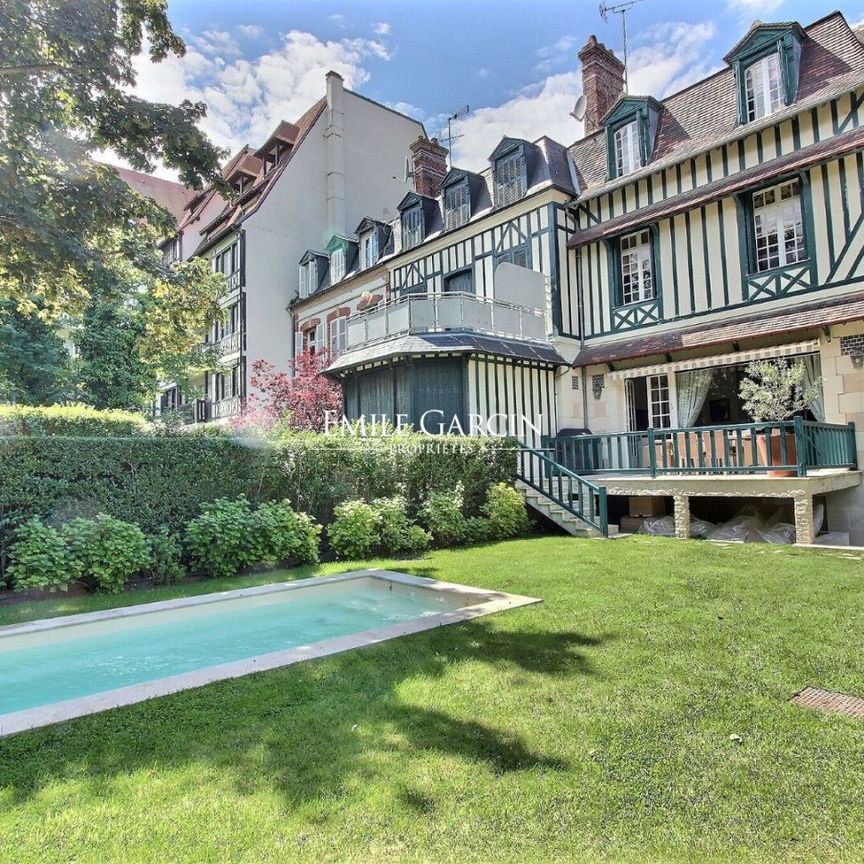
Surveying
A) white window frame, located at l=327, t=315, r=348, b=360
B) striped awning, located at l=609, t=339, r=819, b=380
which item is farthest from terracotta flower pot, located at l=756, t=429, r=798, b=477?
white window frame, located at l=327, t=315, r=348, b=360

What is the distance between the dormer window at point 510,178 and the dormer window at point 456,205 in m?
1.16

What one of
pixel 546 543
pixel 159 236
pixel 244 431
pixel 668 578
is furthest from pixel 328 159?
pixel 668 578

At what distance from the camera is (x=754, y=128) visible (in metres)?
11.4

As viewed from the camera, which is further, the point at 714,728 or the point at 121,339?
the point at 121,339

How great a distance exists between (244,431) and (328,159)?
732 inches

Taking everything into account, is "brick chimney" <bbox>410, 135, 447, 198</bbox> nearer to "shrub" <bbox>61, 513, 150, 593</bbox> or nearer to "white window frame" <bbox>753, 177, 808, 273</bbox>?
"white window frame" <bbox>753, 177, 808, 273</bbox>

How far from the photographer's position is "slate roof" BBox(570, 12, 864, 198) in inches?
425

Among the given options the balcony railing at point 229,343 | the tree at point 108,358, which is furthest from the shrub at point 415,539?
the balcony railing at point 229,343

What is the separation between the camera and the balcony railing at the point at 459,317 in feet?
44.8

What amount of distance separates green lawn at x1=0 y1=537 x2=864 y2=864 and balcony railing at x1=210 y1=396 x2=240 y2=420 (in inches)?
789

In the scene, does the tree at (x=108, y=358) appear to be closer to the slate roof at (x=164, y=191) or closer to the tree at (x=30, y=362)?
the tree at (x=30, y=362)

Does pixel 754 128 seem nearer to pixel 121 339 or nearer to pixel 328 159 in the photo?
pixel 328 159

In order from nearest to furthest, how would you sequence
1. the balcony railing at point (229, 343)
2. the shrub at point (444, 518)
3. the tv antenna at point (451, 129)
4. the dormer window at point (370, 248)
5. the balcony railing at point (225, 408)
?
the shrub at point (444, 518) < the dormer window at point (370, 248) < the tv antenna at point (451, 129) < the balcony railing at point (225, 408) < the balcony railing at point (229, 343)

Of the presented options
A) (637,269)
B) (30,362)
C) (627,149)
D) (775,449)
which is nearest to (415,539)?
(775,449)
